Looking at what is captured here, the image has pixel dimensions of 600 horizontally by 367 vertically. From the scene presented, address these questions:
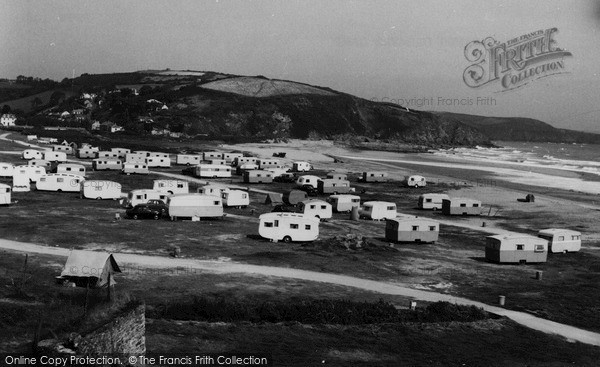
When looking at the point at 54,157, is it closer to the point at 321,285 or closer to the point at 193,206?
the point at 193,206

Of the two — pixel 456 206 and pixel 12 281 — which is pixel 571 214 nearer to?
pixel 456 206

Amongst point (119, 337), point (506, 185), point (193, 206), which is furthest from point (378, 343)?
point (506, 185)

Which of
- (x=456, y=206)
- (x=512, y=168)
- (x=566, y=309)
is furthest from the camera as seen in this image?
(x=512, y=168)

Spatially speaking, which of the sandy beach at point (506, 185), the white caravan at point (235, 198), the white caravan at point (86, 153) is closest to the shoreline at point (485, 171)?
the sandy beach at point (506, 185)

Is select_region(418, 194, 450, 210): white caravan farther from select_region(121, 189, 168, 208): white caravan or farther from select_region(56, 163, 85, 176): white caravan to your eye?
select_region(56, 163, 85, 176): white caravan

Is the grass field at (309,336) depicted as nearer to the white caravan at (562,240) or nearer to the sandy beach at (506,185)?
the white caravan at (562,240)

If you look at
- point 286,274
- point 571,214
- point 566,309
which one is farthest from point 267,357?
point 571,214

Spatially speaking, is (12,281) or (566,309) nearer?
(12,281)
